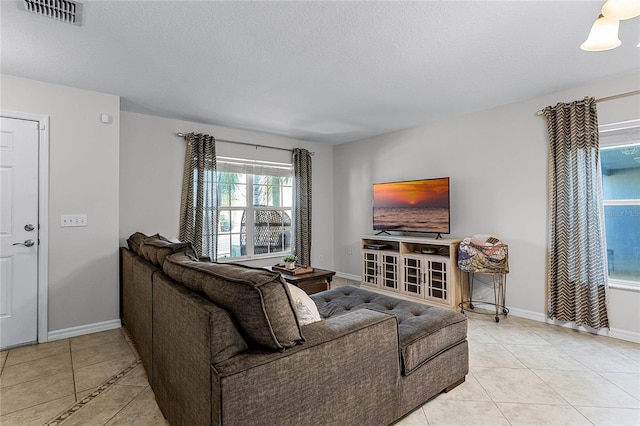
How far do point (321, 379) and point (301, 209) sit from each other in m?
3.86

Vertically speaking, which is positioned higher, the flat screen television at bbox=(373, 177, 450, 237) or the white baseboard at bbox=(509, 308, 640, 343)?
the flat screen television at bbox=(373, 177, 450, 237)

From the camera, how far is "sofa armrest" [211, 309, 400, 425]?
110 centimetres

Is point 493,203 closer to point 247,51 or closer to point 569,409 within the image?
point 569,409

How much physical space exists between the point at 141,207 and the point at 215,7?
270 centimetres

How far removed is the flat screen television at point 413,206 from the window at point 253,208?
4.85 feet

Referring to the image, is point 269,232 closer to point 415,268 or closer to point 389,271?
point 389,271

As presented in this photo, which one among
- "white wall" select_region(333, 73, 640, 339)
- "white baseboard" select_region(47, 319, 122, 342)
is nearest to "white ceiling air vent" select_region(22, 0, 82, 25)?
"white baseboard" select_region(47, 319, 122, 342)

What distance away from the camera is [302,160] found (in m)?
5.11

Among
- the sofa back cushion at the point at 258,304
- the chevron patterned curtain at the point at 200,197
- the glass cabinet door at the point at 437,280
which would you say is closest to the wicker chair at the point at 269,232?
the chevron patterned curtain at the point at 200,197

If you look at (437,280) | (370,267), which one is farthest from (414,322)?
(370,267)

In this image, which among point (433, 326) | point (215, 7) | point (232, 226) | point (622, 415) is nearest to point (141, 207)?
point (232, 226)

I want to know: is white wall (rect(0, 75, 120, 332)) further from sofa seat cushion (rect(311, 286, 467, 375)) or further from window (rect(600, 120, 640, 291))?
window (rect(600, 120, 640, 291))

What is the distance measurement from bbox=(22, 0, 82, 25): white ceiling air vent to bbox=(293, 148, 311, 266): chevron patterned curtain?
3.35 m

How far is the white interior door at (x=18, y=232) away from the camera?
268cm
